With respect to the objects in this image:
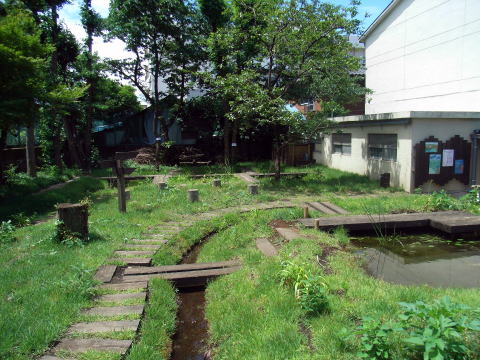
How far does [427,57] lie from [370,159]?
666cm

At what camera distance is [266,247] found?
621 centimetres

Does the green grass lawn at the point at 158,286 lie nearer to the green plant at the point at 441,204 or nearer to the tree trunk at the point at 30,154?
the green plant at the point at 441,204

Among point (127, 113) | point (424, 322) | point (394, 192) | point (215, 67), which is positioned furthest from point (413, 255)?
point (127, 113)

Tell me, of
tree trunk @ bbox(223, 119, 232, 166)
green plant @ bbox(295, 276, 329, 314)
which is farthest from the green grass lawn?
tree trunk @ bbox(223, 119, 232, 166)

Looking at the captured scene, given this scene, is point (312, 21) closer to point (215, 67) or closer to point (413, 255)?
point (215, 67)

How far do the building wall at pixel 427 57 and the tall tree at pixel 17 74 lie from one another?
16.3 meters

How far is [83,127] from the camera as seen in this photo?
2067cm

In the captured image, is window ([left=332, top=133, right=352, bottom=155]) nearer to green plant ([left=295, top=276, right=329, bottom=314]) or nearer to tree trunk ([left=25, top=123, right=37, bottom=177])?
green plant ([left=295, top=276, right=329, bottom=314])

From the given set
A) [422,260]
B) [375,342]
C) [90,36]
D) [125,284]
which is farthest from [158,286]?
[90,36]

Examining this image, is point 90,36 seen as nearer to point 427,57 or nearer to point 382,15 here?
point 382,15

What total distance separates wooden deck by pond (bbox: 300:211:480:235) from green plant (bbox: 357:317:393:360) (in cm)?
482

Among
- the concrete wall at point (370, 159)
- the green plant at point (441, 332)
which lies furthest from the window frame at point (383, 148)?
the green plant at point (441, 332)

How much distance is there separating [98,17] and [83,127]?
621 centimetres

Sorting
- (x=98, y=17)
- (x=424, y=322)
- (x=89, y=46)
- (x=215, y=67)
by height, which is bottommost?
(x=424, y=322)
